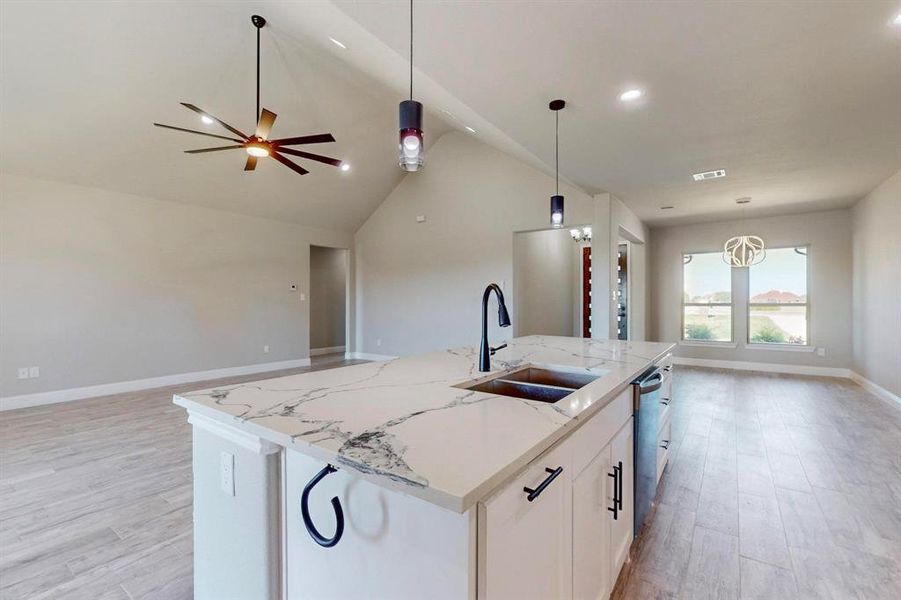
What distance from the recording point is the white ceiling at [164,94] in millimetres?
3299

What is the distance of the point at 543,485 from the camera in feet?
3.01

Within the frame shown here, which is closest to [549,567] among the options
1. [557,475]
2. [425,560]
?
[557,475]

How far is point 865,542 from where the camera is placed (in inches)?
79.3

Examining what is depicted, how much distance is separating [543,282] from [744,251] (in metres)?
3.30

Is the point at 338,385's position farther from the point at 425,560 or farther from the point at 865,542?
the point at 865,542

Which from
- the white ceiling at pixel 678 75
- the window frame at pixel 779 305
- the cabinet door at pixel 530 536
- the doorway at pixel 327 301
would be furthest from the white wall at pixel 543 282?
the cabinet door at pixel 530 536

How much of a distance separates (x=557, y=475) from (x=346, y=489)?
51cm

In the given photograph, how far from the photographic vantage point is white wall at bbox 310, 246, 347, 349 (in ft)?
28.5

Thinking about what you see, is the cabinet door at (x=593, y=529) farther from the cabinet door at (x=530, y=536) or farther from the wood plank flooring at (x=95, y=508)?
the wood plank flooring at (x=95, y=508)

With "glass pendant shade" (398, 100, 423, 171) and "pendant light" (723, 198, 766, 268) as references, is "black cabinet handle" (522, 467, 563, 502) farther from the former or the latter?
"pendant light" (723, 198, 766, 268)

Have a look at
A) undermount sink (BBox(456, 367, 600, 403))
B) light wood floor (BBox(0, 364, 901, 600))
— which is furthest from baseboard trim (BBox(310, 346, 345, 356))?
undermount sink (BBox(456, 367, 600, 403))

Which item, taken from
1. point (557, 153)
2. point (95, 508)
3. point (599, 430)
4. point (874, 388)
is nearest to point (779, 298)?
point (874, 388)

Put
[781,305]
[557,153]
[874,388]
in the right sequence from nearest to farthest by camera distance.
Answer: [557,153], [874,388], [781,305]

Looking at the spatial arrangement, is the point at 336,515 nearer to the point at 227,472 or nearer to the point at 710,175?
the point at 227,472
